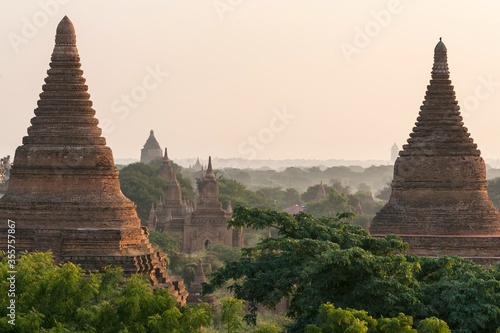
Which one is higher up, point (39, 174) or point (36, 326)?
point (39, 174)

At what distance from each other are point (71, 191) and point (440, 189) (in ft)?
34.1

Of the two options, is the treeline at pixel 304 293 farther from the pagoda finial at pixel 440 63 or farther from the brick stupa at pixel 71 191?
the pagoda finial at pixel 440 63

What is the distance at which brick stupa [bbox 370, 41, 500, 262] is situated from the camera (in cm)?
4188

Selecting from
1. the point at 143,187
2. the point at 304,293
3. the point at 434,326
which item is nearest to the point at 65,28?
the point at 304,293

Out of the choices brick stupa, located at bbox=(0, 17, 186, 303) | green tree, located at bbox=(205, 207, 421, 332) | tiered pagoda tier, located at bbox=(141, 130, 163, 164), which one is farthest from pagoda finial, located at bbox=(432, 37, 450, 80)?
tiered pagoda tier, located at bbox=(141, 130, 163, 164)

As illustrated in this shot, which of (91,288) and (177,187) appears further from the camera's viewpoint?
(177,187)

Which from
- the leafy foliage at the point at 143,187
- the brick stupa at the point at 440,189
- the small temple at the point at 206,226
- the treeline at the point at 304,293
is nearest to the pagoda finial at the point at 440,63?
the brick stupa at the point at 440,189

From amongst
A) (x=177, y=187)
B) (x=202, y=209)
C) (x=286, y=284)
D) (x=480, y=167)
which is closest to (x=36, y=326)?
(x=286, y=284)

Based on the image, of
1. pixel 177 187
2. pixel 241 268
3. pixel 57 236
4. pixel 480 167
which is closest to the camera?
pixel 241 268

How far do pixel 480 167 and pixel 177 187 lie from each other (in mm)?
55509

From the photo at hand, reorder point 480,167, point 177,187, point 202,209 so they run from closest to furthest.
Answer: point 480,167 → point 202,209 → point 177,187

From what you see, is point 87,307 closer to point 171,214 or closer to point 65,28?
point 65,28

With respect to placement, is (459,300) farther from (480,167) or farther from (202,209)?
(202,209)

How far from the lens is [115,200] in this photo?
38.7m
